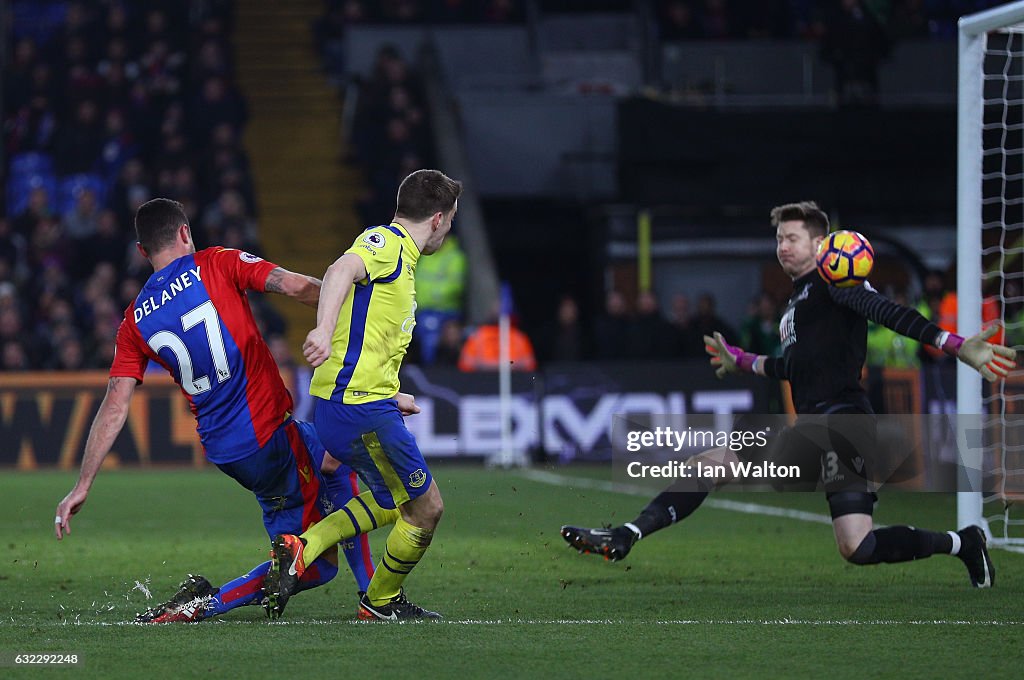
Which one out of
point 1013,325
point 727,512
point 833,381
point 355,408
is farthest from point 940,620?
point 1013,325

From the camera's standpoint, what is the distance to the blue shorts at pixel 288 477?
20.4 ft

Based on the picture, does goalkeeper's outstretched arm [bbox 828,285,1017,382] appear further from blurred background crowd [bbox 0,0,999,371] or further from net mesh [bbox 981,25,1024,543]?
blurred background crowd [bbox 0,0,999,371]

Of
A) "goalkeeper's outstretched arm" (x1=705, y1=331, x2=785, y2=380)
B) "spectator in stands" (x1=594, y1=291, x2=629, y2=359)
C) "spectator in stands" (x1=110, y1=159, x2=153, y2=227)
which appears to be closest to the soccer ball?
"goalkeeper's outstretched arm" (x1=705, y1=331, x2=785, y2=380)

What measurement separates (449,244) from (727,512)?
671 centimetres

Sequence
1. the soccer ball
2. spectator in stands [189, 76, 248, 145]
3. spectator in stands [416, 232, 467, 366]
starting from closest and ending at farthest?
the soccer ball < spectator in stands [416, 232, 467, 366] < spectator in stands [189, 76, 248, 145]

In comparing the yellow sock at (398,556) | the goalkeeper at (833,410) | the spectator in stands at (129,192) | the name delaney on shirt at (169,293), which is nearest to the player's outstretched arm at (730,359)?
the goalkeeper at (833,410)

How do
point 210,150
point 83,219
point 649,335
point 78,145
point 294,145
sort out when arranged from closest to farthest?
point 649,335 → point 83,219 → point 78,145 → point 210,150 → point 294,145

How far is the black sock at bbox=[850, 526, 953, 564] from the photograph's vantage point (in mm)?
6812

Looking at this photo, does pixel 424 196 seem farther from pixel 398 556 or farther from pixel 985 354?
pixel 985 354

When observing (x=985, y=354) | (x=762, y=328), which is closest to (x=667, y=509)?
(x=985, y=354)

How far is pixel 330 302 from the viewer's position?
18.5ft

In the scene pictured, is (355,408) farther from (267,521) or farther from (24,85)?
(24,85)

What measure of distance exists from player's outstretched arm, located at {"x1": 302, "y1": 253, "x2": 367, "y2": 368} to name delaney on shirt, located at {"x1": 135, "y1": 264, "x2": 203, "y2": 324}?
595mm

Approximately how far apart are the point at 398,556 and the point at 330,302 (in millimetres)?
1066
